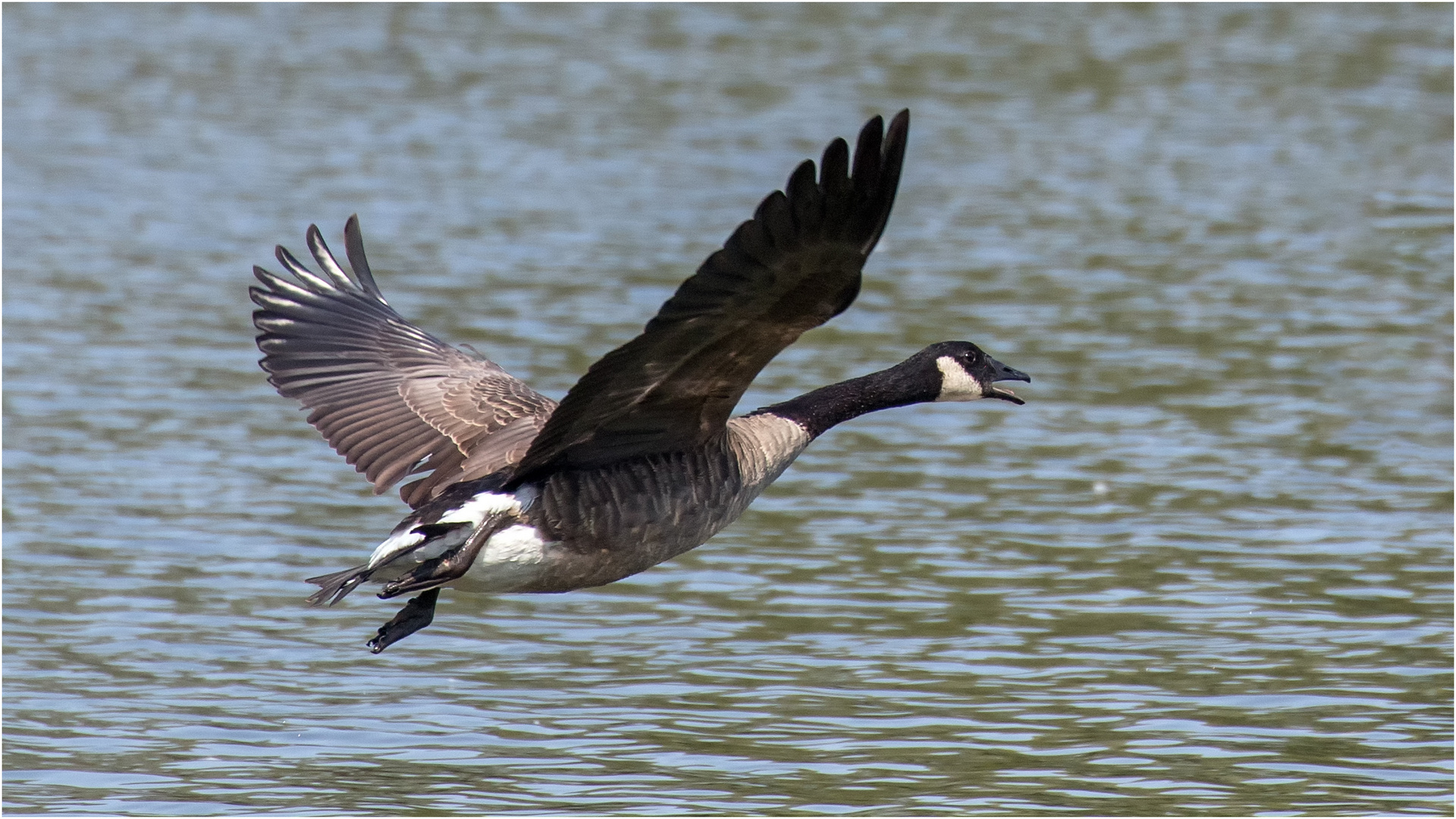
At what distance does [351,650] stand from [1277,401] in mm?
6483

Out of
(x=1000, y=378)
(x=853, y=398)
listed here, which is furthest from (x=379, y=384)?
(x=1000, y=378)

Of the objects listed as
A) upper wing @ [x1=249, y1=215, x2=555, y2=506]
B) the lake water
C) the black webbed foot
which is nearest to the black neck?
upper wing @ [x1=249, y1=215, x2=555, y2=506]

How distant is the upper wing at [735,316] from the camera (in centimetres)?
613

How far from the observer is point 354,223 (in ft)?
29.5

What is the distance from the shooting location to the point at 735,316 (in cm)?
662

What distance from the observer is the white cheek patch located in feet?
27.5

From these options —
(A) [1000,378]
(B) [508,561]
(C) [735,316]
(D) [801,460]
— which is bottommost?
(D) [801,460]

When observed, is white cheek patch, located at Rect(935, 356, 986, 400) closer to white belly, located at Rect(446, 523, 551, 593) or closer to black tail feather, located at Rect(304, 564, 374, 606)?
white belly, located at Rect(446, 523, 551, 593)

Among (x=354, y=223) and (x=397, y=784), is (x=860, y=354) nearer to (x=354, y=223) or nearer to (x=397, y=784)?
(x=354, y=223)

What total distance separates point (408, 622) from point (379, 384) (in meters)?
1.44

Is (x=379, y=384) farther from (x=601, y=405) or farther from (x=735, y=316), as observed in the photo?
(x=735, y=316)

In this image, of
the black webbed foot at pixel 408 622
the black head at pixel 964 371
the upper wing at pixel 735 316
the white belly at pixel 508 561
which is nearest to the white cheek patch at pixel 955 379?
the black head at pixel 964 371

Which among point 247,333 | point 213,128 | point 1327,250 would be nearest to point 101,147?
point 213,128

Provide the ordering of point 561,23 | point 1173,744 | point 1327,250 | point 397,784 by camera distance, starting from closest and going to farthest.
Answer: point 397,784, point 1173,744, point 1327,250, point 561,23
